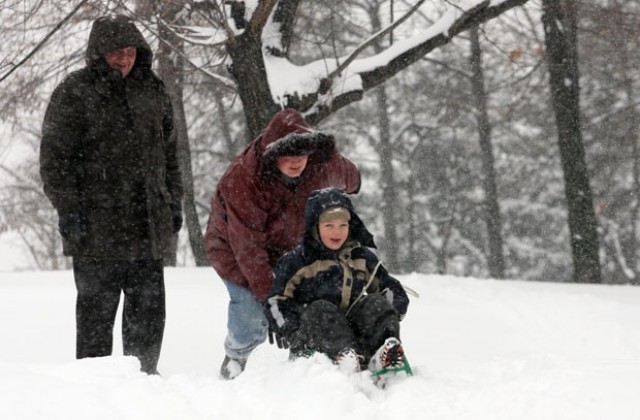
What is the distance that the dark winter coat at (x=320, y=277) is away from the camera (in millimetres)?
3656

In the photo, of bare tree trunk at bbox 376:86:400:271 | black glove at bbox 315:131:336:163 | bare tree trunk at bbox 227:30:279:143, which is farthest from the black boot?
bare tree trunk at bbox 376:86:400:271

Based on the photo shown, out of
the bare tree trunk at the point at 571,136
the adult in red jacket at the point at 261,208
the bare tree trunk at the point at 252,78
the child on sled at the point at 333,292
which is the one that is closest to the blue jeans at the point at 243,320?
the adult in red jacket at the point at 261,208

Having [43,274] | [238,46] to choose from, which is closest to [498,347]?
[238,46]

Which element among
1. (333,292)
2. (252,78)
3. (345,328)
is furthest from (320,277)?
(252,78)

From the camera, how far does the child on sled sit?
11.3 ft

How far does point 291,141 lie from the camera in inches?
145

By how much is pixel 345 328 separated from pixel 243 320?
33.9 inches

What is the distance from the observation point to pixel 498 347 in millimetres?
6070

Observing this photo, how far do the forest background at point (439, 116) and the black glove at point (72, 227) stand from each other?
4022 millimetres

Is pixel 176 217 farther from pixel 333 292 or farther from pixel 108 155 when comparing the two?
pixel 333 292

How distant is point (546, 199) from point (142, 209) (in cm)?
2110

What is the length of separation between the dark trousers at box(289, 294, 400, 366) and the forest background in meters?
4.47

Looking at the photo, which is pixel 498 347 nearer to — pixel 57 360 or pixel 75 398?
pixel 57 360

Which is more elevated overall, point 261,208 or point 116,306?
point 261,208
